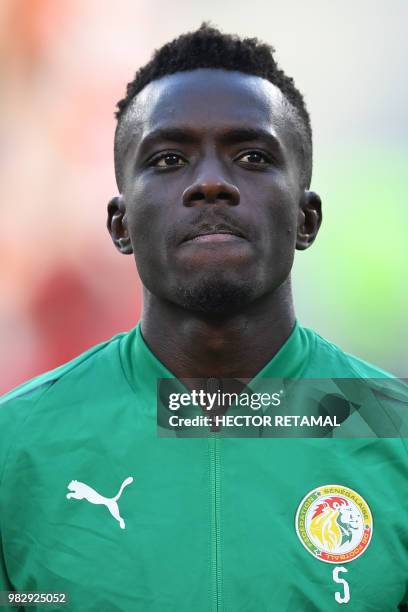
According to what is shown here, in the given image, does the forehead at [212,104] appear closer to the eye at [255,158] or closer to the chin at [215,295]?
the eye at [255,158]

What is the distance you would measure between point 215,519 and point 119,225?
2.38 ft

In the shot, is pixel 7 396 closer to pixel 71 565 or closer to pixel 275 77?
pixel 71 565

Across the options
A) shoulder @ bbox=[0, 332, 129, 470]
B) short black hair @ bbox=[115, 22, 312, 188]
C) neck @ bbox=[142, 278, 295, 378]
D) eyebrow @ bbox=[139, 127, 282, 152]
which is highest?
short black hair @ bbox=[115, 22, 312, 188]

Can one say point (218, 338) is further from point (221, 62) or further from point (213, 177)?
point (221, 62)

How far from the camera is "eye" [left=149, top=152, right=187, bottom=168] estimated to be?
5.66ft

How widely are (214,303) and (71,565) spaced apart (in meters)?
0.58

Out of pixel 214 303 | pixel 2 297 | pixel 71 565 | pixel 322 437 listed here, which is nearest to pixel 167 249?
pixel 214 303

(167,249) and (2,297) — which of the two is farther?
(2,297)

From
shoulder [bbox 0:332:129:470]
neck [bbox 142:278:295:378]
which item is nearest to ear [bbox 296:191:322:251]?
neck [bbox 142:278:295:378]

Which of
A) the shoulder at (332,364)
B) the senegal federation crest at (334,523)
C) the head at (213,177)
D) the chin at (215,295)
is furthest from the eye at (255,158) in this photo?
the senegal federation crest at (334,523)

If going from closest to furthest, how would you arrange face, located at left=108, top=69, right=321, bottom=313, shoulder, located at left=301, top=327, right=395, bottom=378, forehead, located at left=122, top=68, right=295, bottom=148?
face, located at left=108, top=69, right=321, bottom=313, forehead, located at left=122, top=68, right=295, bottom=148, shoulder, located at left=301, top=327, right=395, bottom=378

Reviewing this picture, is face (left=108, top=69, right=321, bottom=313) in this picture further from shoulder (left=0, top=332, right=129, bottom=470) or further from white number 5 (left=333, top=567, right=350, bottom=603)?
white number 5 (left=333, top=567, right=350, bottom=603)

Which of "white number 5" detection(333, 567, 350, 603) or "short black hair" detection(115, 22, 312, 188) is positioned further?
"short black hair" detection(115, 22, 312, 188)

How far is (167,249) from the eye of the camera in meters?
1.67
